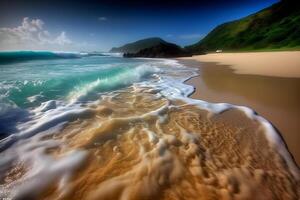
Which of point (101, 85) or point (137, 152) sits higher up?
point (137, 152)

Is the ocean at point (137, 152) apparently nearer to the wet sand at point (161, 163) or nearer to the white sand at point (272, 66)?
the wet sand at point (161, 163)

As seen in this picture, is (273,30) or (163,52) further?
(273,30)

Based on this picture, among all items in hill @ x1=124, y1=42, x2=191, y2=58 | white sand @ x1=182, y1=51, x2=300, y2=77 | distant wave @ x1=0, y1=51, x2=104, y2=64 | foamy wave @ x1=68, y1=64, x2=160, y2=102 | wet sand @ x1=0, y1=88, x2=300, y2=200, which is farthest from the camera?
hill @ x1=124, y1=42, x2=191, y2=58

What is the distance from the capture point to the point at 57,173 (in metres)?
2.77

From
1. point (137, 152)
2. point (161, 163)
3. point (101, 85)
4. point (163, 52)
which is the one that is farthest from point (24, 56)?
point (161, 163)

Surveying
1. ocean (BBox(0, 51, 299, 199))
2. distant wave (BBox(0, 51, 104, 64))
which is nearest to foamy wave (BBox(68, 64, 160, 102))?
ocean (BBox(0, 51, 299, 199))

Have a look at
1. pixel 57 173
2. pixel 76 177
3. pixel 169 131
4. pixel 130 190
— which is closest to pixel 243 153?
pixel 169 131

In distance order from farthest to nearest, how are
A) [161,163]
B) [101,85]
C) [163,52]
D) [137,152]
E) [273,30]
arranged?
[273,30]
[163,52]
[101,85]
[137,152]
[161,163]

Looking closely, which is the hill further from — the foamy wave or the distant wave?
the foamy wave

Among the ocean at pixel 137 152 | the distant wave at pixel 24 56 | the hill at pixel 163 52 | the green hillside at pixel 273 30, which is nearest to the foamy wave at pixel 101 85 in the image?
the ocean at pixel 137 152

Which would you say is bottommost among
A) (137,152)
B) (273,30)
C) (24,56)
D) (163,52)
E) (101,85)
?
(24,56)

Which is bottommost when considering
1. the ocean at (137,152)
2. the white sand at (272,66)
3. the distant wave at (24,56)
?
the distant wave at (24,56)

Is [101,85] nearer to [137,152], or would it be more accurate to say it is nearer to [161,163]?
[137,152]

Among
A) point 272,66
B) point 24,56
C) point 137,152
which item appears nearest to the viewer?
point 137,152
